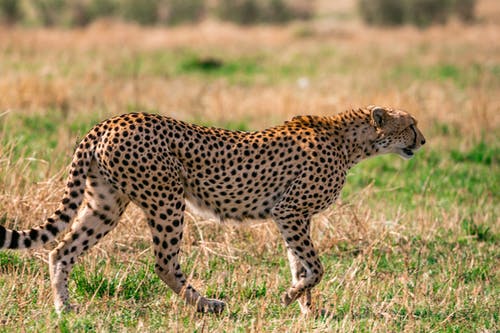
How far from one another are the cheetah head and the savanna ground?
0.63m

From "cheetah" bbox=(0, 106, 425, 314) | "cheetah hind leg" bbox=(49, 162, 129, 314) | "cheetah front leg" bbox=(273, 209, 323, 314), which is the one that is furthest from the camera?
Result: "cheetah front leg" bbox=(273, 209, 323, 314)

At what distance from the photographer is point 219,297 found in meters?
5.02

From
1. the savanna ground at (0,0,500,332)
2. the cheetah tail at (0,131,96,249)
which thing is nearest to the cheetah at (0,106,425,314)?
the cheetah tail at (0,131,96,249)

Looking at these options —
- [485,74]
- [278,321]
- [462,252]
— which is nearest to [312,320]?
[278,321]

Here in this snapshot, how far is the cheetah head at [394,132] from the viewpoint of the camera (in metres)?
5.26

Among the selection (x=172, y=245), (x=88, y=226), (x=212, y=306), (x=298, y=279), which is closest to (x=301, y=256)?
(x=298, y=279)

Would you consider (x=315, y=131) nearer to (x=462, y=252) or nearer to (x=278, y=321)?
(x=278, y=321)

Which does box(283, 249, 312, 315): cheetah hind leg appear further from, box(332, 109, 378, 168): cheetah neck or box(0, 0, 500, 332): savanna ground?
box(332, 109, 378, 168): cheetah neck

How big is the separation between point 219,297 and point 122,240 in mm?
968

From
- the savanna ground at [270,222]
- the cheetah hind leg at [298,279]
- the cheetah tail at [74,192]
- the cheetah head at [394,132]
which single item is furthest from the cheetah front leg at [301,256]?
the cheetah tail at [74,192]

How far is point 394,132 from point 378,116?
0.47ft

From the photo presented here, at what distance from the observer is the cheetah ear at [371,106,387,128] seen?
17.1 feet

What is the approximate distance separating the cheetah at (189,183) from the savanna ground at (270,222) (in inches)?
8.9

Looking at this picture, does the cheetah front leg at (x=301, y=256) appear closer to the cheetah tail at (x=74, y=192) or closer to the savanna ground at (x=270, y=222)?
the savanna ground at (x=270, y=222)
